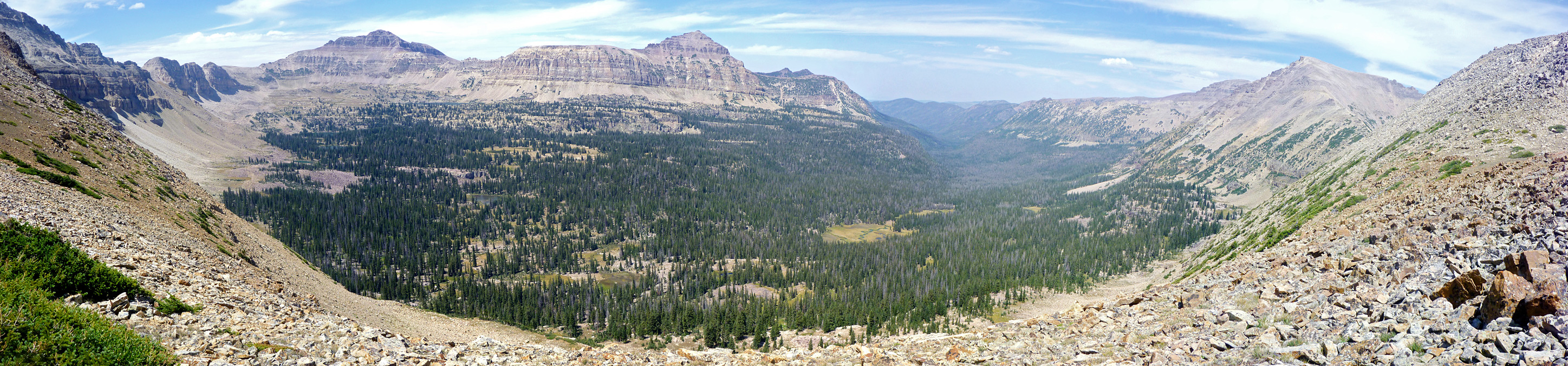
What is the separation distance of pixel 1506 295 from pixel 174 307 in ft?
153

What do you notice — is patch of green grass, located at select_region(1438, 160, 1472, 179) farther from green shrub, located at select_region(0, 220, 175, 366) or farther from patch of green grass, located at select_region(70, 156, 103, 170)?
patch of green grass, located at select_region(70, 156, 103, 170)

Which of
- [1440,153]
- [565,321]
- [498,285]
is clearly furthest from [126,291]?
[1440,153]

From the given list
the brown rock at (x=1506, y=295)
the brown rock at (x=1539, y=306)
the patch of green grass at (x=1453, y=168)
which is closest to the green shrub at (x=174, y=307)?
the brown rock at (x=1539, y=306)

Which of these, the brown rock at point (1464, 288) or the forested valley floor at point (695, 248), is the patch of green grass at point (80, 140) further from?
the brown rock at point (1464, 288)

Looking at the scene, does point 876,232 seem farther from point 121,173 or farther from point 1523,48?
point 121,173

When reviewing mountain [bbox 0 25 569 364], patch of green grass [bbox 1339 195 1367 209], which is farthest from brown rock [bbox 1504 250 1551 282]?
patch of green grass [bbox 1339 195 1367 209]

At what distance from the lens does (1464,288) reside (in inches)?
813

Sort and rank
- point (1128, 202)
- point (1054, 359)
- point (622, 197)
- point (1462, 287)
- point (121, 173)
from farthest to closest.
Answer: point (622, 197) < point (1128, 202) < point (121, 173) < point (1054, 359) < point (1462, 287)

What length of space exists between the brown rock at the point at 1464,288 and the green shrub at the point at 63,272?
49.1 metres

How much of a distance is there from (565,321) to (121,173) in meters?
46.3

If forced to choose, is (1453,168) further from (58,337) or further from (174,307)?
(174,307)

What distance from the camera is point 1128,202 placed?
532 feet

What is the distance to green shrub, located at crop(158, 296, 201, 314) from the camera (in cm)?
2492

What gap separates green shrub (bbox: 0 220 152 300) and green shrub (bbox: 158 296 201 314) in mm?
713
